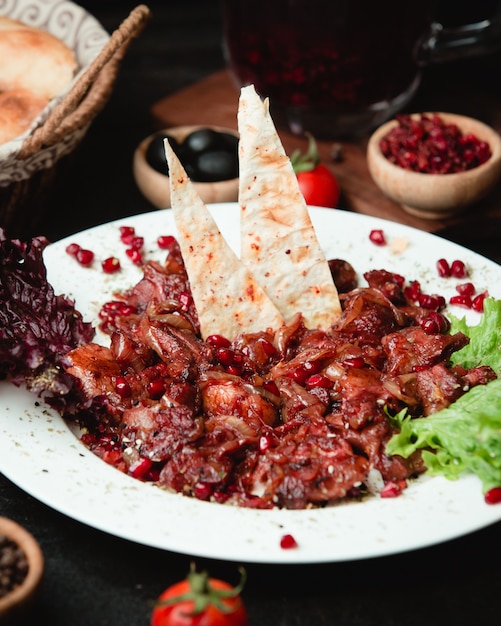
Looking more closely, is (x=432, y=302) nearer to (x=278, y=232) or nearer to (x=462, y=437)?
(x=278, y=232)

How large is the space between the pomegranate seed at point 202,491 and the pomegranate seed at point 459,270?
7.94ft

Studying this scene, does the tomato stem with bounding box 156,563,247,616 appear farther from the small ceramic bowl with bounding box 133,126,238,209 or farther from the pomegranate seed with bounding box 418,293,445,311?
the small ceramic bowl with bounding box 133,126,238,209

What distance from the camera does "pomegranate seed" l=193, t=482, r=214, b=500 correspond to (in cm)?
435

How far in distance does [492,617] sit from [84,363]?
2539 mm

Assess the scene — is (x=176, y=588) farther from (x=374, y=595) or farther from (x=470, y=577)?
(x=470, y=577)

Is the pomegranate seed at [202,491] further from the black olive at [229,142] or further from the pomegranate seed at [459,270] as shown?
the black olive at [229,142]

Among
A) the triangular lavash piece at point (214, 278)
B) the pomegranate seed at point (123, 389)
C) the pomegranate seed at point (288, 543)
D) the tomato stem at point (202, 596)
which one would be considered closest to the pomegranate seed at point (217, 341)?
the triangular lavash piece at point (214, 278)

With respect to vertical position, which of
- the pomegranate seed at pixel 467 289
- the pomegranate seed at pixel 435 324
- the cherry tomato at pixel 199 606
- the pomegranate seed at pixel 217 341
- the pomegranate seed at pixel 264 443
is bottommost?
the pomegranate seed at pixel 467 289

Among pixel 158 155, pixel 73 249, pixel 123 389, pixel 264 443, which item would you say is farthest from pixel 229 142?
pixel 264 443

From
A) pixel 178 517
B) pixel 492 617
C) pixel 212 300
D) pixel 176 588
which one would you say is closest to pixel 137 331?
pixel 212 300

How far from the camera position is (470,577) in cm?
414

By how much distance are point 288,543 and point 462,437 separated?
104 centimetres

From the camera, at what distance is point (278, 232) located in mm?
5492

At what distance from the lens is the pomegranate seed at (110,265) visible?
6.09 metres
